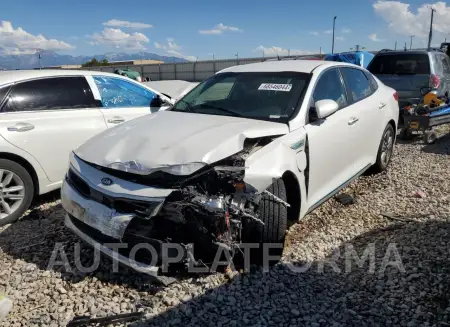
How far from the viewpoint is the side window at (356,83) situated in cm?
476

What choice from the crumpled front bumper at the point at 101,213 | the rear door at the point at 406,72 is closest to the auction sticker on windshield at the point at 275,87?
the crumpled front bumper at the point at 101,213

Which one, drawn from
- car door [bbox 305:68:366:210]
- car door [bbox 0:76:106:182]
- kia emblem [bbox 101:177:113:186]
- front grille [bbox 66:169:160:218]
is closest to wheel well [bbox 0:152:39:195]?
car door [bbox 0:76:106:182]

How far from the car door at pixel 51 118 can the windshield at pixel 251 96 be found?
1.30 meters

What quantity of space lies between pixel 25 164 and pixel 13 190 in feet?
1.03

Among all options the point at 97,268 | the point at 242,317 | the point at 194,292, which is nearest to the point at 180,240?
the point at 194,292

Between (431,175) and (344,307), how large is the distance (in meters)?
3.80

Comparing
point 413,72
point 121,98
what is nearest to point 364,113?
point 121,98

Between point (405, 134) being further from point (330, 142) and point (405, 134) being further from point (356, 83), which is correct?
point (330, 142)

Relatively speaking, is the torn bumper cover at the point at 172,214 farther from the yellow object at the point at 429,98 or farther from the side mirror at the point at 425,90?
the side mirror at the point at 425,90

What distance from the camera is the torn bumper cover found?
9.11ft

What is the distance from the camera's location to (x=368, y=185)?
17.9 ft

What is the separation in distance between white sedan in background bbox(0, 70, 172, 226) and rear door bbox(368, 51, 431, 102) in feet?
20.7

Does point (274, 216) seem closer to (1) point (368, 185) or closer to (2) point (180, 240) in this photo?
(2) point (180, 240)

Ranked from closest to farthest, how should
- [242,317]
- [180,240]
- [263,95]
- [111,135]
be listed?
[242,317] → [180,240] → [111,135] → [263,95]
